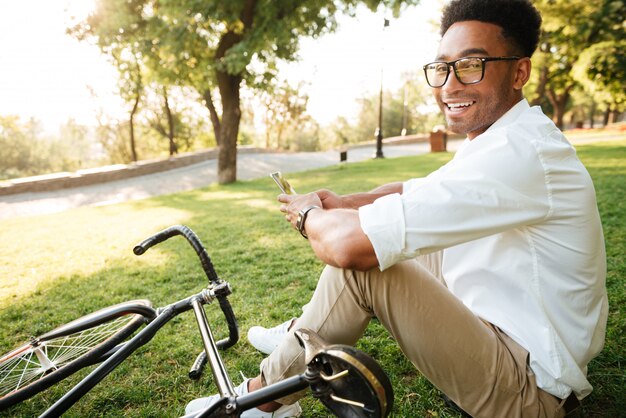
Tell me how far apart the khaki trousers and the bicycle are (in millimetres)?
304

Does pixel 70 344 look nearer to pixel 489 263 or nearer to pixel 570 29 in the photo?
pixel 489 263

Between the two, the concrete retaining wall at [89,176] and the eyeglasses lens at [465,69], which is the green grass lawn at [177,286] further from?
the concrete retaining wall at [89,176]

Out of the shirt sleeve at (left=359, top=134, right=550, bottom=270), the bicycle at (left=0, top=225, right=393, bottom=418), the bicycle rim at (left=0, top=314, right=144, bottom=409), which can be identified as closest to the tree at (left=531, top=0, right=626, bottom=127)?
the shirt sleeve at (left=359, top=134, right=550, bottom=270)

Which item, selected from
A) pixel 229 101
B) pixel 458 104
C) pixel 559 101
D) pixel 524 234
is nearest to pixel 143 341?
pixel 524 234

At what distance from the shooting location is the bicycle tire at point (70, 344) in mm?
2146

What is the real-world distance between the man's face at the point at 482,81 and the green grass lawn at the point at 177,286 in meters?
1.46

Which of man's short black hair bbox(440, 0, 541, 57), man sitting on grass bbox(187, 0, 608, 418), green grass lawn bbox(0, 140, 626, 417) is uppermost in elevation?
man's short black hair bbox(440, 0, 541, 57)

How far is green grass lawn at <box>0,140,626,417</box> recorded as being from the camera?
87.0 inches

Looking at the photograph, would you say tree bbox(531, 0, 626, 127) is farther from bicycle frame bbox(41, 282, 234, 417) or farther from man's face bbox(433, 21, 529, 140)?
bicycle frame bbox(41, 282, 234, 417)

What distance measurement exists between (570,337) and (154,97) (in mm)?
30817

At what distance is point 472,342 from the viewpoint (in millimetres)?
1391

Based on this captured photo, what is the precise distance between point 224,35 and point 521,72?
1097cm

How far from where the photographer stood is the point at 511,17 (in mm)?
1660

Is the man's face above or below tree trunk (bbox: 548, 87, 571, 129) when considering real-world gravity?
below
